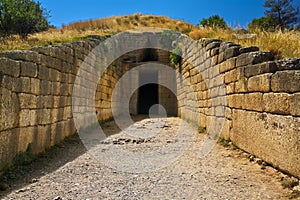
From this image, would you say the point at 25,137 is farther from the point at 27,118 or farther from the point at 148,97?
the point at 148,97

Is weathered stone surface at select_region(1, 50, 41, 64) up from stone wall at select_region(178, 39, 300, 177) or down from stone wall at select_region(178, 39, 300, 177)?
up

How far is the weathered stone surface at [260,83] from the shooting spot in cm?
383

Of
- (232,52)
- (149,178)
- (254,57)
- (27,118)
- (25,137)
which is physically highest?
(232,52)

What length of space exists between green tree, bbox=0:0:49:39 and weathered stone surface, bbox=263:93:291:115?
41.9 feet

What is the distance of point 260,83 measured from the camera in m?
4.07

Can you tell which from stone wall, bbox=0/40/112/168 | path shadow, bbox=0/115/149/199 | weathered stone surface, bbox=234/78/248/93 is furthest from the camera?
weathered stone surface, bbox=234/78/248/93

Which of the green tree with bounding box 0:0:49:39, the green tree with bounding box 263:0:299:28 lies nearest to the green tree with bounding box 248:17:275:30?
the green tree with bounding box 263:0:299:28

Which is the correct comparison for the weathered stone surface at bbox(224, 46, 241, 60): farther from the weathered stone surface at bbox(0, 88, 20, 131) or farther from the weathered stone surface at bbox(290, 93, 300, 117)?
the weathered stone surface at bbox(0, 88, 20, 131)

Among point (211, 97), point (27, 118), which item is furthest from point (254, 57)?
point (27, 118)

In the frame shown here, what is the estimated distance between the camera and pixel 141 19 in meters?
25.8

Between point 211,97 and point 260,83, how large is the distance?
246 centimetres

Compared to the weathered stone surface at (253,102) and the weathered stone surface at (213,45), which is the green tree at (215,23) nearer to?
the weathered stone surface at (213,45)

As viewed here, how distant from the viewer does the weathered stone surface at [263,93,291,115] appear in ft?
11.0

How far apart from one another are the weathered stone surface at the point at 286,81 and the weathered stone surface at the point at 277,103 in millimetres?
79
